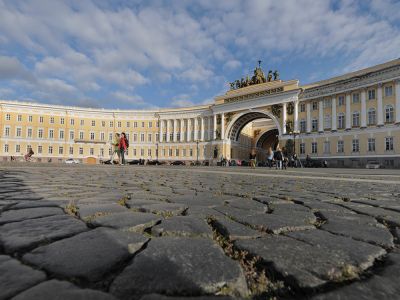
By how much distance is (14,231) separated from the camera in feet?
6.14

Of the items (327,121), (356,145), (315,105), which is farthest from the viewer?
(315,105)

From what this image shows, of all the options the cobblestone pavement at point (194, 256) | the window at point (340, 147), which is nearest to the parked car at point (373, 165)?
the window at point (340, 147)

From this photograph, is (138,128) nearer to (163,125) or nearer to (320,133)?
(163,125)

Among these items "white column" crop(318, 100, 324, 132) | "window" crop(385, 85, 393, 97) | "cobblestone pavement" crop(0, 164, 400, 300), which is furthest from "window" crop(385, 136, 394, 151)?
"cobblestone pavement" crop(0, 164, 400, 300)

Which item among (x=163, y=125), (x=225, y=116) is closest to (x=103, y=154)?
(x=163, y=125)

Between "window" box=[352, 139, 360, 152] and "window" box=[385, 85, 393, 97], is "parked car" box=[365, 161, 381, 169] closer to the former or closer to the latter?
"window" box=[352, 139, 360, 152]

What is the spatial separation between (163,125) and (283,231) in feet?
209

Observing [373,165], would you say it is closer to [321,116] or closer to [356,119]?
[356,119]

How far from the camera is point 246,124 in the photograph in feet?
178

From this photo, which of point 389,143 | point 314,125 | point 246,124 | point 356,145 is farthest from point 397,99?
point 246,124

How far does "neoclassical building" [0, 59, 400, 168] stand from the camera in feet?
112

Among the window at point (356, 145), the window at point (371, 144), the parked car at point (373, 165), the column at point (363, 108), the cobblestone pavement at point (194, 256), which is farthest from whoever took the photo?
the window at point (356, 145)

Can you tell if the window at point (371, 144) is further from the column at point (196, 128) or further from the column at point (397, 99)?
the column at point (196, 128)

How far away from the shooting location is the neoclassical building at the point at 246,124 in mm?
34250
